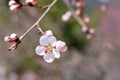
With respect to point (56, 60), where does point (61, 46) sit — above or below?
below

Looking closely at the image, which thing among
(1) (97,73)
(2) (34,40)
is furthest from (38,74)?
(1) (97,73)

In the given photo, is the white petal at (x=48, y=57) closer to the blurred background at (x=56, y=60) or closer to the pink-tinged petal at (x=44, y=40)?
the pink-tinged petal at (x=44, y=40)

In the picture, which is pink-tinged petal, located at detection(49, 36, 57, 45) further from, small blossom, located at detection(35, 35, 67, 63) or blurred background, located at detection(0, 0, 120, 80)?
blurred background, located at detection(0, 0, 120, 80)

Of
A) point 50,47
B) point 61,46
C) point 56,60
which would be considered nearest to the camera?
point 61,46

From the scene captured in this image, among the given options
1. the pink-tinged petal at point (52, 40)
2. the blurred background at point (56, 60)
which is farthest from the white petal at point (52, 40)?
the blurred background at point (56, 60)

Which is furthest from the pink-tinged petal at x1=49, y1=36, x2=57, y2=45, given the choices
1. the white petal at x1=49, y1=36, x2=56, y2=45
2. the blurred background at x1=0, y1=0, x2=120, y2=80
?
the blurred background at x1=0, y1=0, x2=120, y2=80

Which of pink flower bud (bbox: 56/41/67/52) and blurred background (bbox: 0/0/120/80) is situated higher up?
blurred background (bbox: 0/0/120/80)

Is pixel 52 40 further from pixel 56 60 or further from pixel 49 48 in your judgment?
pixel 56 60

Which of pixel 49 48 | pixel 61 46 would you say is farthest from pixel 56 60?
pixel 61 46

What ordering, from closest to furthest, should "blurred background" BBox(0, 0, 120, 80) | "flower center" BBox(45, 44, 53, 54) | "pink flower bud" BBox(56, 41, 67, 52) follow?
"pink flower bud" BBox(56, 41, 67, 52), "flower center" BBox(45, 44, 53, 54), "blurred background" BBox(0, 0, 120, 80)
